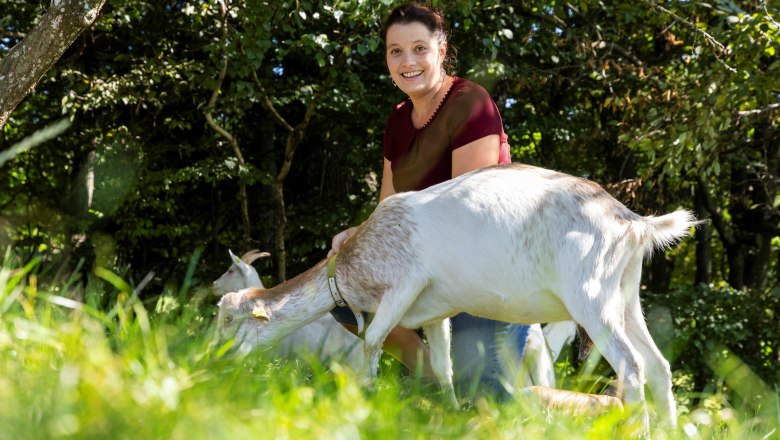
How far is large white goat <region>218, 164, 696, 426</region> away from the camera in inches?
125

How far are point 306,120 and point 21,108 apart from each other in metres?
3.88

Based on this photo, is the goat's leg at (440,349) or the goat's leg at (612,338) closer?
the goat's leg at (612,338)

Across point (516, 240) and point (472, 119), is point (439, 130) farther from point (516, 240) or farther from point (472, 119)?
point (516, 240)

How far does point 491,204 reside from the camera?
3.27m

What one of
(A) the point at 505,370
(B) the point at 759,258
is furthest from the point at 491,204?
(B) the point at 759,258

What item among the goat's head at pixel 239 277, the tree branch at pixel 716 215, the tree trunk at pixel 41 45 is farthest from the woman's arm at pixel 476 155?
the tree branch at pixel 716 215

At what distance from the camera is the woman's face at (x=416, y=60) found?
159 inches

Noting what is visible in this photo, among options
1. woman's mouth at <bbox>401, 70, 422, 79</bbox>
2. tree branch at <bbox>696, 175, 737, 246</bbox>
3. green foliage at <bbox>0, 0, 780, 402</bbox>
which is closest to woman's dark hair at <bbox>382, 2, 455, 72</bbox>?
woman's mouth at <bbox>401, 70, 422, 79</bbox>

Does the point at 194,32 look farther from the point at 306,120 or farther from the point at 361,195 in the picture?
the point at 361,195

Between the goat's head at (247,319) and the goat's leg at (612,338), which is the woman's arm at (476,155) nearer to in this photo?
the goat's leg at (612,338)

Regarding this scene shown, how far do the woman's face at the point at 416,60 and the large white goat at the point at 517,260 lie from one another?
77 centimetres

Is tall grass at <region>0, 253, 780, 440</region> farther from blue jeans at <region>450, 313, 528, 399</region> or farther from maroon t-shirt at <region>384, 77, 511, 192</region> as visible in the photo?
maroon t-shirt at <region>384, 77, 511, 192</region>

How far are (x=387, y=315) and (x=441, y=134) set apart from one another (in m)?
1.05

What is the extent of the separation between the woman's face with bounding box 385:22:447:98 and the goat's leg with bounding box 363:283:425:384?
115 cm
